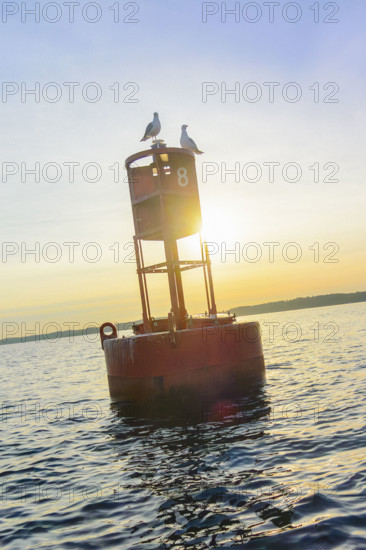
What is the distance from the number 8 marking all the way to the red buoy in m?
0.04

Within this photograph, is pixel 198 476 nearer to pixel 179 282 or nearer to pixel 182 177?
pixel 179 282

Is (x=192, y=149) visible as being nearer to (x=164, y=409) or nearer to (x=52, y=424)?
(x=164, y=409)

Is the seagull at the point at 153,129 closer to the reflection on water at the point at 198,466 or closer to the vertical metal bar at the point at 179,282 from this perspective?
the vertical metal bar at the point at 179,282

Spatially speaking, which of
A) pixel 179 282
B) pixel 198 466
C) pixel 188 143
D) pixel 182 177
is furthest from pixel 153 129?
pixel 198 466

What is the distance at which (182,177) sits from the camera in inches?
699

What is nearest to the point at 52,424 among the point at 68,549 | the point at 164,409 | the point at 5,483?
the point at 164,409

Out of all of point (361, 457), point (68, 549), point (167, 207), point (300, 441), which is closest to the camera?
point (68, 549)

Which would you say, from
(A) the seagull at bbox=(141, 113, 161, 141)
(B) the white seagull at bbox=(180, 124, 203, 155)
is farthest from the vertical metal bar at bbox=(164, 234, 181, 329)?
(A) the seagull at bbox=(141, 113, 161, 141)

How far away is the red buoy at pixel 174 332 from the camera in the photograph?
574 inches

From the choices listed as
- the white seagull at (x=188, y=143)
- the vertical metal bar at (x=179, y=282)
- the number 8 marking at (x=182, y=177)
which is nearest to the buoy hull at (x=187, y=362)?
the vertical metal bar at (x=179, y=282)

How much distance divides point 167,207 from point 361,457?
454 inches

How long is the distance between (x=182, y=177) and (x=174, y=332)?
20.6ft

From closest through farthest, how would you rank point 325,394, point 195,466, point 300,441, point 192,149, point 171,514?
1. point 171,514
2. point 195,466
3. point 300,441
4. point 325,394
5. point 192,149

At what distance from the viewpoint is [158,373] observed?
14.6 meters
